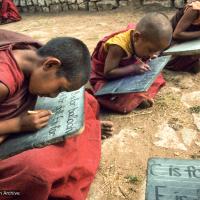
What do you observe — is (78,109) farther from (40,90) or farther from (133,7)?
(133,7)

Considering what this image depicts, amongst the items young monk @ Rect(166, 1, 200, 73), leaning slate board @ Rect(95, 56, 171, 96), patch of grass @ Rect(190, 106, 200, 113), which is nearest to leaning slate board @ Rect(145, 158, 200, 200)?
leaning slate board @ Rect(95, 56, 171, 96)

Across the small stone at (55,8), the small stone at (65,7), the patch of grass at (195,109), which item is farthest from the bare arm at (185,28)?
the small stone at (55,8)

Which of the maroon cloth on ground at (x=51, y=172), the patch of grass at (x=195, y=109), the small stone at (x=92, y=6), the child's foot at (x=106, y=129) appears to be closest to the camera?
the maroon cloth on ground at (x=51, y=172)

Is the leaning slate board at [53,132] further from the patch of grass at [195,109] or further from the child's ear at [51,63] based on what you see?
the patch of grass at [195,109]

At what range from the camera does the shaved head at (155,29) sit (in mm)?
3607

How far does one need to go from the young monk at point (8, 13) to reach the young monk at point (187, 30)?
502cm

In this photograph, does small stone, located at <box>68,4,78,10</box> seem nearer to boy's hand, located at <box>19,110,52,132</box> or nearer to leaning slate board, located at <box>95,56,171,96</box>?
leaning slate board, located at <box>95,56,171,96</box>

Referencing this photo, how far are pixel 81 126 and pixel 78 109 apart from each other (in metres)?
0.33

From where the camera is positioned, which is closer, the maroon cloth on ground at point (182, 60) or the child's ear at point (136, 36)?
the child's ear at point (136, 36)

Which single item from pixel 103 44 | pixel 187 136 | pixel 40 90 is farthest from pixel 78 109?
pixel 103 44

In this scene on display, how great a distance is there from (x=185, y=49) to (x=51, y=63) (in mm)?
2034

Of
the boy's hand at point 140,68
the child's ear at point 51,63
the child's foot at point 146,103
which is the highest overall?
the child's ear at point 51,63

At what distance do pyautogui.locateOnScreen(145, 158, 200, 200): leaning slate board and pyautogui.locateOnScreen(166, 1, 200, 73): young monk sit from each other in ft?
7.33

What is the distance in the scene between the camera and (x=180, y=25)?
4.41m
